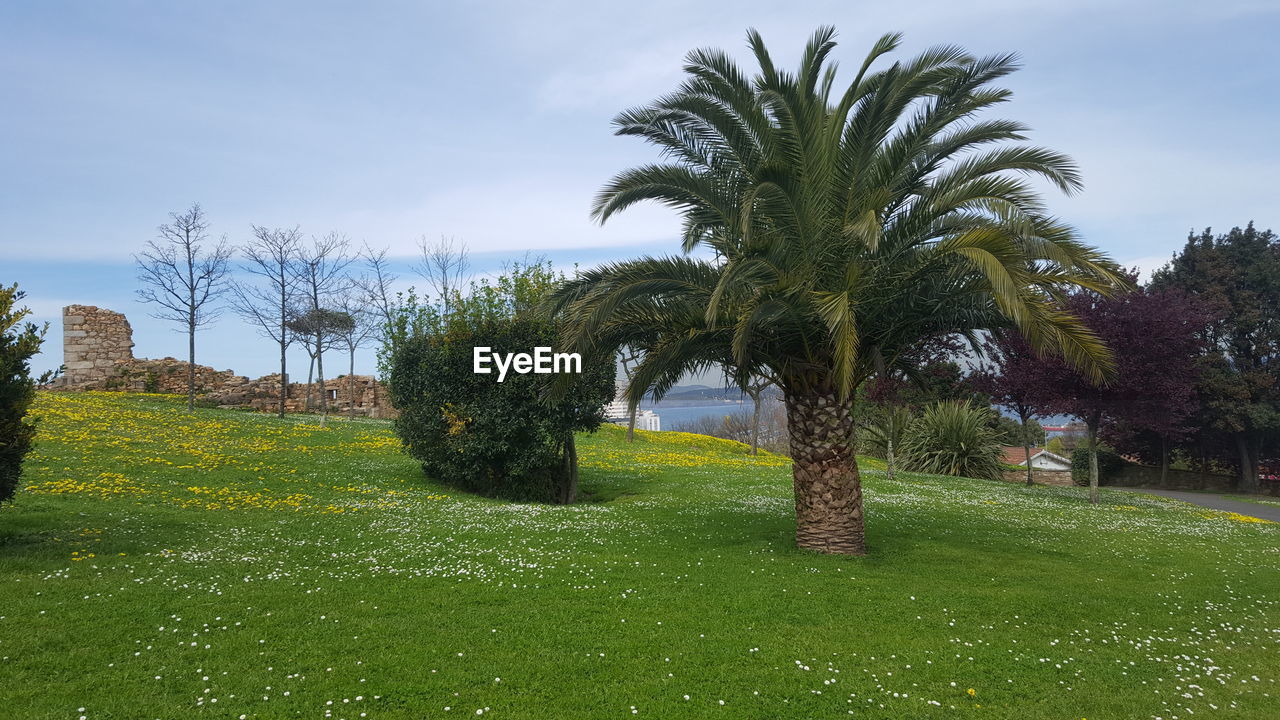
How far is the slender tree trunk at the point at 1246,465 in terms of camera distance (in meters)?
28.8

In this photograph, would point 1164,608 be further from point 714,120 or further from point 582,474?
point 582,474

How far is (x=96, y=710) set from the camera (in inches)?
187

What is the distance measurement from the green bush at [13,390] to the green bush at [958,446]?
1061 inches

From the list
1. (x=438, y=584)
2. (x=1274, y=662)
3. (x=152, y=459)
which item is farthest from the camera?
(x=152, y=459)

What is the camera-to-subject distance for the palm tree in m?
8.89

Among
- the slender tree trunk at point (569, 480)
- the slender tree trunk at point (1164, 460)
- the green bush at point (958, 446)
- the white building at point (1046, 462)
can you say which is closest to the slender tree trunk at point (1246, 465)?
the slender tree trunk at point (1164, 460)

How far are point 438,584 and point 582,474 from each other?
1164 centimetres

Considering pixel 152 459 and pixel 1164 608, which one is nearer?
pixel 1164 608

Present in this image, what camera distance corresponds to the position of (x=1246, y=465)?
2897 cm

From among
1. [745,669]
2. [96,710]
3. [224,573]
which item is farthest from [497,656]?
[224,573]

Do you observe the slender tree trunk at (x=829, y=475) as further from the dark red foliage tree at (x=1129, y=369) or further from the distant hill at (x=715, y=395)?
the dark red foliage tree at (x=1129, y=369)

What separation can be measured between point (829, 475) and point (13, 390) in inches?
413

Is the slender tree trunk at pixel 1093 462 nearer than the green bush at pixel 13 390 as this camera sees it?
No

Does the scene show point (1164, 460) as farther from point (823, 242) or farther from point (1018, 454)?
point (823, 242)
